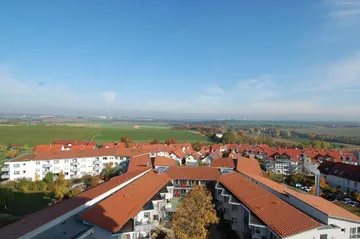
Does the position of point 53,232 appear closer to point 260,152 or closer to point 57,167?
point 57,167

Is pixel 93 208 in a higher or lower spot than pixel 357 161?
higher

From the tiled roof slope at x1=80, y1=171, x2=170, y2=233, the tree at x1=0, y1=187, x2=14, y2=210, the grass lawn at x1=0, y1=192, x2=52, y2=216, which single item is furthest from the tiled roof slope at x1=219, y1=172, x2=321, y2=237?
the tree at x1=0, y1=187, x2=14, y2=210

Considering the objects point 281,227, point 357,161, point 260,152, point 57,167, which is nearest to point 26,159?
point 57,167

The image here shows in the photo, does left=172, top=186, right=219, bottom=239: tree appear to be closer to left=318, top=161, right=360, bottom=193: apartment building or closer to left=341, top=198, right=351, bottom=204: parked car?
left=341, top=198, right=351, bottom=204: parked car

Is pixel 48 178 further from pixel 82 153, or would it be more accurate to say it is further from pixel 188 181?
pixel 188 181

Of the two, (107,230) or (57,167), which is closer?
(107,230)
